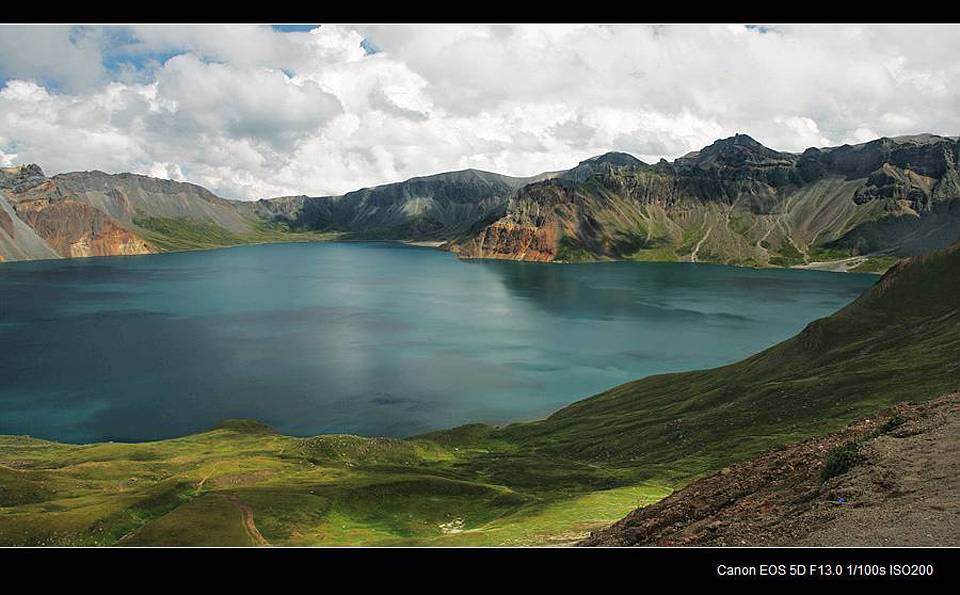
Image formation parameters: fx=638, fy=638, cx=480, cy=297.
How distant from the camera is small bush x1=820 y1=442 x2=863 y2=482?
22.4m

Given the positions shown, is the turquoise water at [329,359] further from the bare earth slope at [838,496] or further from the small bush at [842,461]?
the small bush at [842,461]

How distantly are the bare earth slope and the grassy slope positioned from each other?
29.9 feet

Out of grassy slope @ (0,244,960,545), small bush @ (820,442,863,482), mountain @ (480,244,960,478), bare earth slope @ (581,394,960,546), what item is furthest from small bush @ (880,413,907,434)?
mountain @ (480,244,960,478)

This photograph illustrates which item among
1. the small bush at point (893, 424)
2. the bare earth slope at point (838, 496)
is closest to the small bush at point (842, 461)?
the bare earth slope at point (838, 496)

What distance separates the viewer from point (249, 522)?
44.7 meters

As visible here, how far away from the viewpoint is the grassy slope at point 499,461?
4441 centimetres

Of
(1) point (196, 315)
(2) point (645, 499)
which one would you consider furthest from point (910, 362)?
(1) point (196, 315)

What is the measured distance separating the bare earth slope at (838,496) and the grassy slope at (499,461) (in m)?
9.11

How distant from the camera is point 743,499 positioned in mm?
24547
